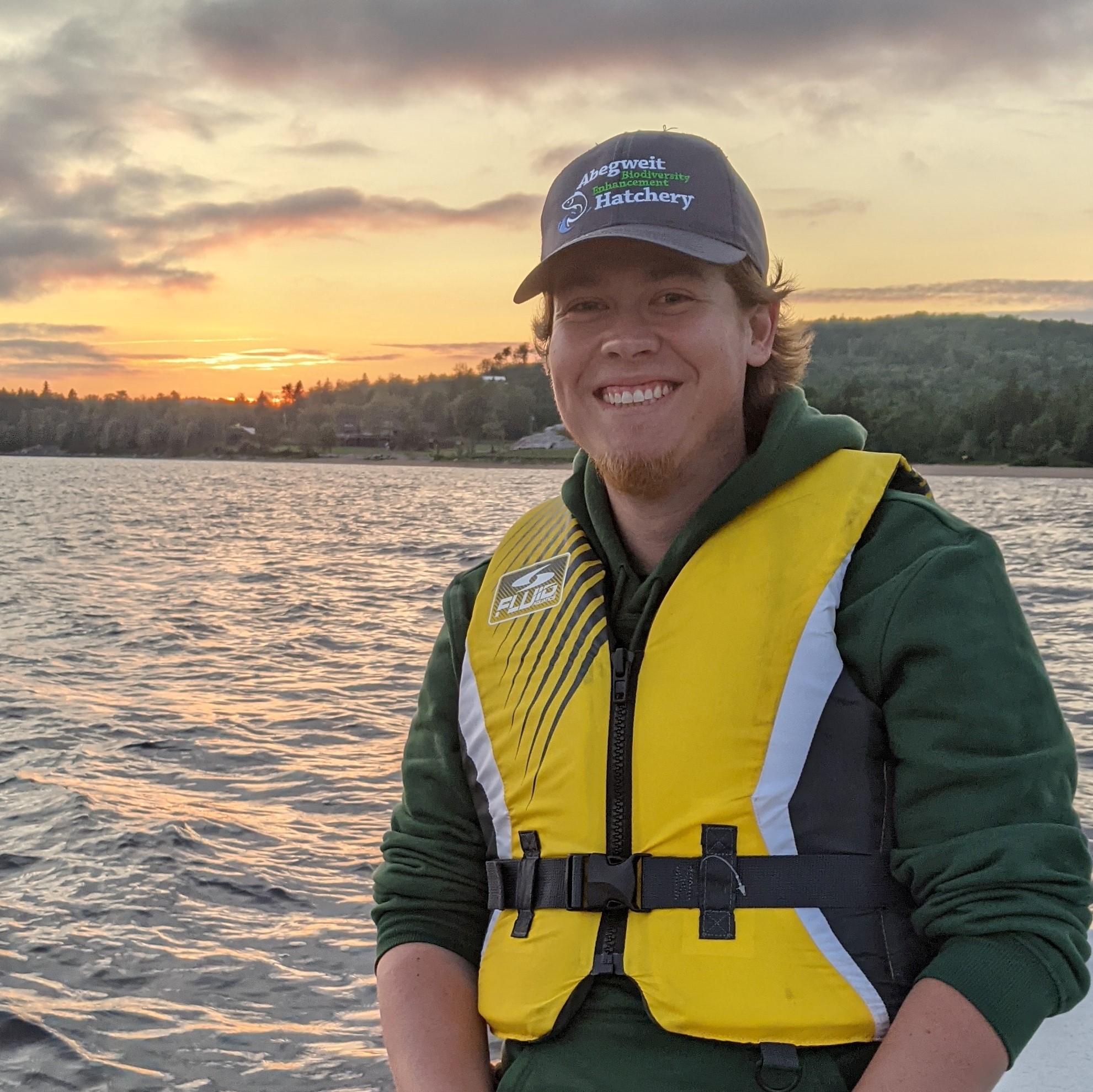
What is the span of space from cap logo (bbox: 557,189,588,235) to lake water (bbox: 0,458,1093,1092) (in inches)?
136

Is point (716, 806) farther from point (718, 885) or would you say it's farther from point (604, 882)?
point (604, 882)

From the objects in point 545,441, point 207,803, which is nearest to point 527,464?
point 545,441

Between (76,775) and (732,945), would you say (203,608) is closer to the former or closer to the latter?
(76,775)

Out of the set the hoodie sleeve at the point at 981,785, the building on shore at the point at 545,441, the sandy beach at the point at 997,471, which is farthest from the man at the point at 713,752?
the building on shore at the point at 545,441

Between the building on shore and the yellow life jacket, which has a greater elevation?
the building on shore

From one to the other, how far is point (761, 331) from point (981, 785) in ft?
3.67

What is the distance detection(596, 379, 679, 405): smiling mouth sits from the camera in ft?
7.75

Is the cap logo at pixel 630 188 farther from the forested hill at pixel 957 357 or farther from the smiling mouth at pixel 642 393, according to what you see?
the forested hill at pixel 957 357

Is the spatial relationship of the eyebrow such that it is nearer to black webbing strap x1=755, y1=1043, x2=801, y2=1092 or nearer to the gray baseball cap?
the gray baseball cap

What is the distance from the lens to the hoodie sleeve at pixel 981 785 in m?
1.86

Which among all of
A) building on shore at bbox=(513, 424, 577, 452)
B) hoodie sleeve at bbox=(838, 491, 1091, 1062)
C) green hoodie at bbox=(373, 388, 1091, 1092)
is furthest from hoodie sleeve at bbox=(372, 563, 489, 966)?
building on shore at bbox=(513, 424, 577, 452)

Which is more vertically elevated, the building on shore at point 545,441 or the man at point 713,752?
the building on shore at point 545,441

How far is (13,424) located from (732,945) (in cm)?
17912

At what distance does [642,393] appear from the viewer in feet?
7.78
